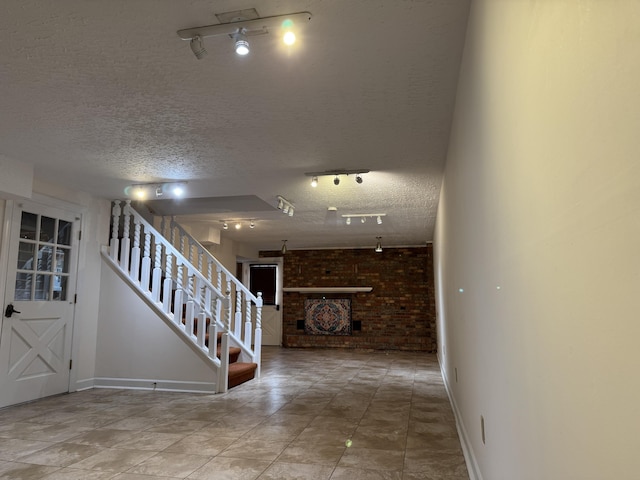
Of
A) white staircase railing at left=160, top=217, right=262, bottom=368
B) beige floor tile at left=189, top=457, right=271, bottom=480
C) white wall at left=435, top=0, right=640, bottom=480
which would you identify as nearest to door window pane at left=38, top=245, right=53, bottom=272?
white staircase railing at left=160, top=217, right=262, bottom=368

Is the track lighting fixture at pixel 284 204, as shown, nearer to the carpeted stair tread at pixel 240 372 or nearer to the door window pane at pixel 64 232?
the carpeted stair tread at pixel 240 372

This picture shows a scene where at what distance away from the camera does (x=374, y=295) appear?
34.9 feet

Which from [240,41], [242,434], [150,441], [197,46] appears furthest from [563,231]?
[150,441]

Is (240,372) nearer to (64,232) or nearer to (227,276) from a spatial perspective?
(227,276)

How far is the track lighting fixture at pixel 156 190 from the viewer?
4.91m

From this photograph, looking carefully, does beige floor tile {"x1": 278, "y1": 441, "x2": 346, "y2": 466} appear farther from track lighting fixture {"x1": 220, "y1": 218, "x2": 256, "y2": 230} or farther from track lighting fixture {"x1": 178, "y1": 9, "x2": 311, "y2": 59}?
track lighting fixture {"x1": 220, "y1": 218, "x2": 256, "y2": 230}

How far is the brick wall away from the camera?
1030 centimetres

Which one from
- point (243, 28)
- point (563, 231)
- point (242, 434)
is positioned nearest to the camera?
point (563, 231)

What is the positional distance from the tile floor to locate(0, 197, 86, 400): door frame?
574mm

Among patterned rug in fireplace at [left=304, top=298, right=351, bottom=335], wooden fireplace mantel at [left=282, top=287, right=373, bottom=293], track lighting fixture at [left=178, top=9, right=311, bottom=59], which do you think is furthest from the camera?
patterned rug in fireplace at [left=304, top=298, right=351, bottom=335]

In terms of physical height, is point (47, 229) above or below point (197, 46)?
below

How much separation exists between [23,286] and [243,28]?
414cm

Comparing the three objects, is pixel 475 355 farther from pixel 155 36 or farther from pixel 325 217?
pixel 325 217

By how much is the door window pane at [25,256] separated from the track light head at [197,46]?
12.1 ft
